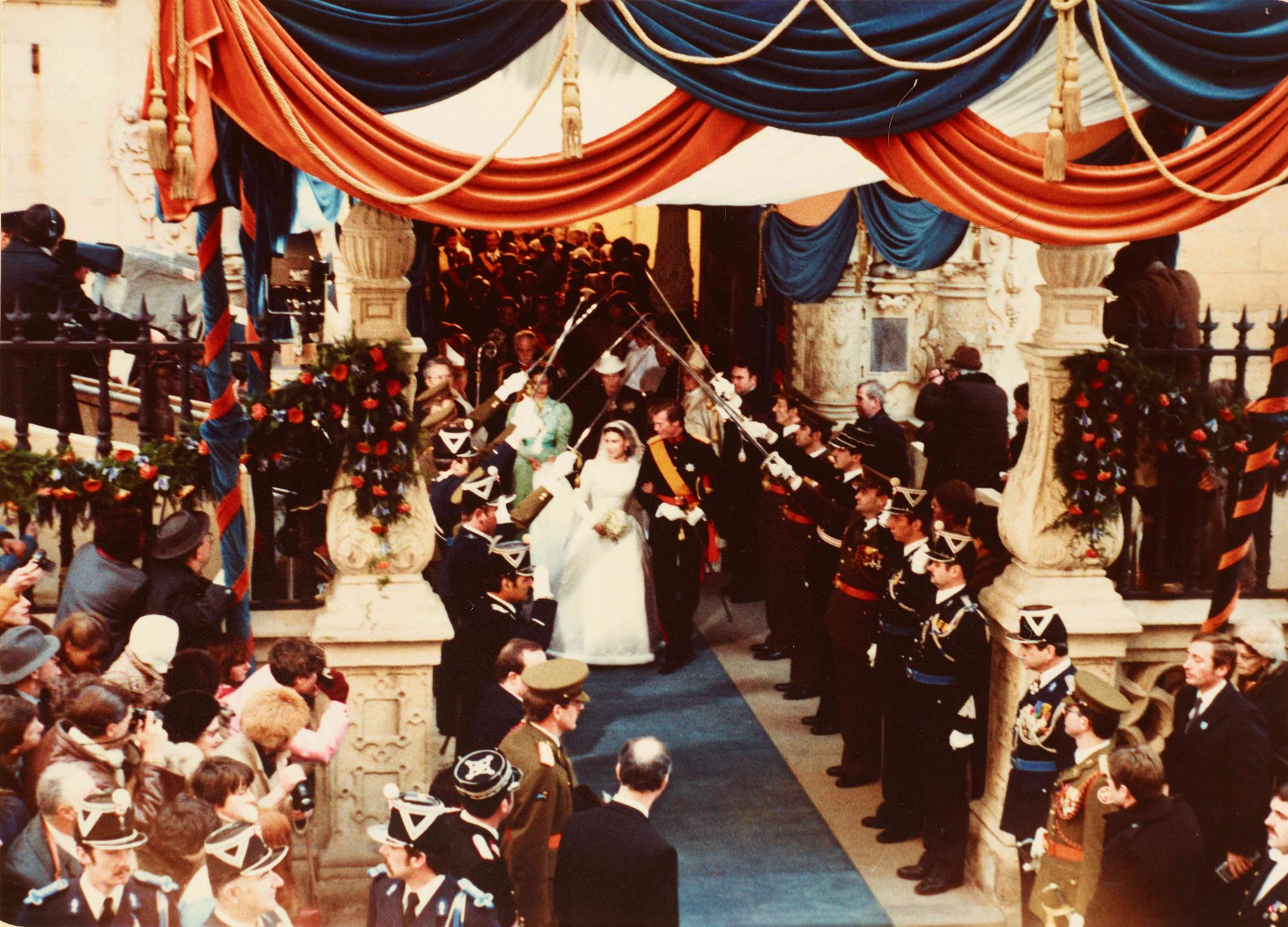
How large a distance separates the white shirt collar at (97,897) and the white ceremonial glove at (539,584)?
2720 mm

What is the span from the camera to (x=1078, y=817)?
545cm

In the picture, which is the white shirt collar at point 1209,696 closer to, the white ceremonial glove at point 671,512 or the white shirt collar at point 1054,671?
the white shirt collar at point 1054,671

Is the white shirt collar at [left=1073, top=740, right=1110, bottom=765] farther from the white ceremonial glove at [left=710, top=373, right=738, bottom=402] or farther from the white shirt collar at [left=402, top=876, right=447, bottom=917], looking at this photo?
the white ceremonial glove at [left=710, top=373, right=738, bottom=402]

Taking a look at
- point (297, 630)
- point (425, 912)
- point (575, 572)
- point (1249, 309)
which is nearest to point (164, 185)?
point (297, 630)

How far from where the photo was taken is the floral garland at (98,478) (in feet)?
19.1

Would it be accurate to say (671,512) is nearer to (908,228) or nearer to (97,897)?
(908,228)

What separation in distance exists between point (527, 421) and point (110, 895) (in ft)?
16.0

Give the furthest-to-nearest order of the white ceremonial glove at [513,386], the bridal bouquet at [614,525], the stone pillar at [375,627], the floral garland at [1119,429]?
the bridal bouquet at [614,525]
the white ceremonial glove at [513,386]
the floral garland at [1119,429]
the stone pillar at [375,627]

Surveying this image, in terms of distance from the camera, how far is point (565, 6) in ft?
16.7

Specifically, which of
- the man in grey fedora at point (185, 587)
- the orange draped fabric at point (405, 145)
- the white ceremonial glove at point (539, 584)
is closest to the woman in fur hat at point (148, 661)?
the man in grey fedora at point (185, 587)

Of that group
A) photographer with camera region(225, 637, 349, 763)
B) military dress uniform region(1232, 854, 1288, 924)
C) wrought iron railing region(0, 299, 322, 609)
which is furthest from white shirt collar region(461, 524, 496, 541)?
military dress uniform region(1232, 854, 1288, 924)

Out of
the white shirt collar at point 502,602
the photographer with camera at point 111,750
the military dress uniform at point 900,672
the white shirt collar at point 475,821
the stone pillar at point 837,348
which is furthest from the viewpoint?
the stone pillar at point 837,348

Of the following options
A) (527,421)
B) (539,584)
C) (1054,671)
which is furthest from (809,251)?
(1054,671)

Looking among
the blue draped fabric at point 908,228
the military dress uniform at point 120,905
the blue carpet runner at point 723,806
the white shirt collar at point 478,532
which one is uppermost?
the blue draped fabric at point 908,228
